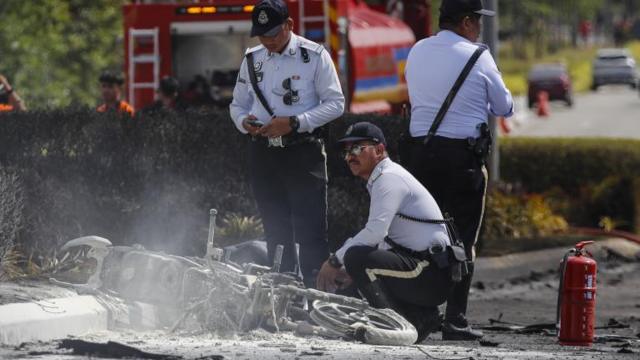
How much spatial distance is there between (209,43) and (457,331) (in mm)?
8648

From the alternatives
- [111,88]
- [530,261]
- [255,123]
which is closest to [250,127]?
[255,123]

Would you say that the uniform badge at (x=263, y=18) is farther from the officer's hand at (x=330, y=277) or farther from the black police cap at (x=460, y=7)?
the officer's hand at (x=330, y=277)

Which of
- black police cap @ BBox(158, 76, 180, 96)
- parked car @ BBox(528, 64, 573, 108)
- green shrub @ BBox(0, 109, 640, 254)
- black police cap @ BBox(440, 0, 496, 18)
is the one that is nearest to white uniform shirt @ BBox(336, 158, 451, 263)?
black police cap @ BBox(440, 0, 496, 18)

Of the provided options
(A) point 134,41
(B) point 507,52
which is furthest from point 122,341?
(B) point 507,52

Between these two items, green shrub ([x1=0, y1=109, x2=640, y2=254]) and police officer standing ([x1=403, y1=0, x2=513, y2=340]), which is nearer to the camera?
police officer standing ([x1=403, y1=0, x2=513, y2=340])

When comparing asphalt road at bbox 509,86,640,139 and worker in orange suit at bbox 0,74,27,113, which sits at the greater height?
worker in orange suit at bbox 0,74,27,113

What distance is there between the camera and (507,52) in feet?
300

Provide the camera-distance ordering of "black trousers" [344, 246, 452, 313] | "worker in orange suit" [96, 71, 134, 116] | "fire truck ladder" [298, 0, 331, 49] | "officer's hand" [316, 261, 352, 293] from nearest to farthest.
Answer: "black trousers" [344, 246, 452, 313], "officer's hand" [316, 261, 352, 293], "worker in orange suit" [96, 71, 134, 116], "fire truck ladder" [298, 0, 331, 49]

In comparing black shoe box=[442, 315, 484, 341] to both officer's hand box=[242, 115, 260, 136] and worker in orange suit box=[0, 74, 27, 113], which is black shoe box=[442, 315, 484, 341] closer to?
officer's hand box=[242, 115, 260, 136]

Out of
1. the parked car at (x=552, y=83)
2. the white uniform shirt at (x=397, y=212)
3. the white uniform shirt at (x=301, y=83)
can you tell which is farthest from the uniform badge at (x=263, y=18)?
the parked car at (x=552, y=83)

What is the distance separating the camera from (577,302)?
8547 millimetres

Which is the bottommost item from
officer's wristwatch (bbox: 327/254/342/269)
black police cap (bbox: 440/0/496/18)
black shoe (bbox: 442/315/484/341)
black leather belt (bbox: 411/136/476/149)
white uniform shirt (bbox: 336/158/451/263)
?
black shoe (bbox: 442/315/484/341)

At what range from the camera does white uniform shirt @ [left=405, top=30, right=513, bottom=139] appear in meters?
8.67

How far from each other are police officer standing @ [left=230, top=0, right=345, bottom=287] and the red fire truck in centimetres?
660
